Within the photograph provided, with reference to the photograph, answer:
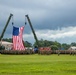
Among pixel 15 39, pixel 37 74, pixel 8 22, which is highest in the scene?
pixel 8 22

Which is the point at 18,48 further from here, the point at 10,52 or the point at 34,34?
the point at 34,34

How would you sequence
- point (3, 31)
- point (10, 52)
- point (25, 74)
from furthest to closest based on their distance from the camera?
point (3, 31)
point (10, 52)
point (25, 74)

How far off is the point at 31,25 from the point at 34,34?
12.9 ft

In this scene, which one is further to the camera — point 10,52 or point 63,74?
point 10,52

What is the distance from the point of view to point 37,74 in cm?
2597

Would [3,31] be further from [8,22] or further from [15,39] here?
[15,39]

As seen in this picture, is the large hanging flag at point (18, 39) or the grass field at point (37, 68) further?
the large hanging flag at point (18, 39)

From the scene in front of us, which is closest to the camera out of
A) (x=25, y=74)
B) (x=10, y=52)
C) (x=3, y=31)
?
(x=25, y=74)

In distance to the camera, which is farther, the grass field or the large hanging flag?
the large hanging flag

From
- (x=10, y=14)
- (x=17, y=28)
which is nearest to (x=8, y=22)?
(x=10, y=14)

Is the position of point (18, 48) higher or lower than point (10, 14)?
lower

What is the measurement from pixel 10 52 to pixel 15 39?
19.7 feet

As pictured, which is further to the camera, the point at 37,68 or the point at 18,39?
the point at 18,39

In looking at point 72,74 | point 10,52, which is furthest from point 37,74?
point 10,52
